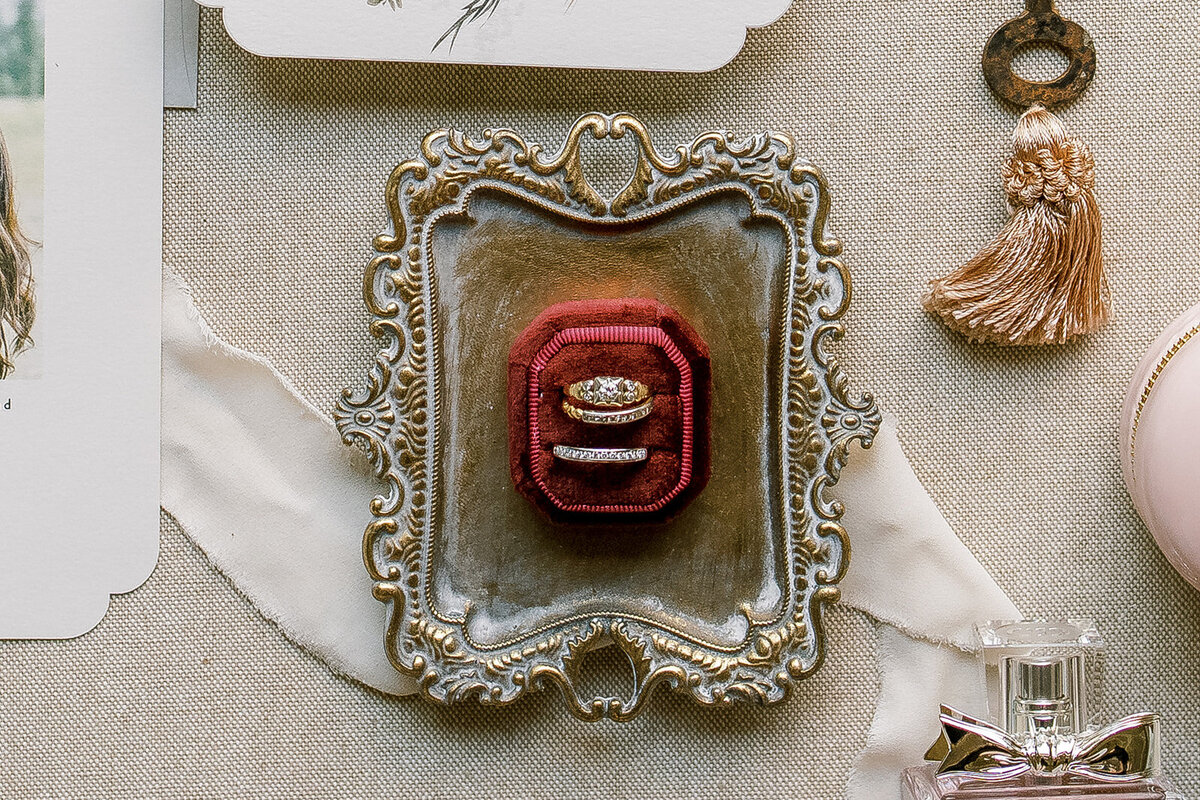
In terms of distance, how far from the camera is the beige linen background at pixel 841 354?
0.68 m

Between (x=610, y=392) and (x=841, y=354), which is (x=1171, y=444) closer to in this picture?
(x=841, y=354)

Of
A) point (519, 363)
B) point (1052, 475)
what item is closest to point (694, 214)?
point (519, 363)

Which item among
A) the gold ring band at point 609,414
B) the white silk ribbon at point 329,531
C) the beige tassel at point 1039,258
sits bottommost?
the white silk ribbon at point 329,531

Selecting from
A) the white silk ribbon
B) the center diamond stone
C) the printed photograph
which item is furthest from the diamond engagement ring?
the printed photograph

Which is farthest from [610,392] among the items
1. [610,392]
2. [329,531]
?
[329,531]

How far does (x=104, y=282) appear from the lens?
2.22 ft

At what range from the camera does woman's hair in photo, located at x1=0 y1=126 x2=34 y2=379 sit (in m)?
0.67

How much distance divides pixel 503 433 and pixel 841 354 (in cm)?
25

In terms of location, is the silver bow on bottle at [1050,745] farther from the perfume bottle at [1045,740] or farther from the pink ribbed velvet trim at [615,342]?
the pink ribbed velvet trim at [615,342]

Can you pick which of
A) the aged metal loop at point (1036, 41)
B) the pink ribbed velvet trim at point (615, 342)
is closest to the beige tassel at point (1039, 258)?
the aged metal loop at point (1036, 41)

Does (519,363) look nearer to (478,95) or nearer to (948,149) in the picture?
(478,95)

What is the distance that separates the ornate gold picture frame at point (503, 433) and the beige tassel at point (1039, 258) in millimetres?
104

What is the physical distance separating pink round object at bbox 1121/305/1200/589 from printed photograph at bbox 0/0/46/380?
764mm

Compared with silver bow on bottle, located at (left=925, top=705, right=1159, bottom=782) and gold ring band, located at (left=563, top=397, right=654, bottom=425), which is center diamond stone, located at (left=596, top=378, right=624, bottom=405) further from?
silver bow on bottle, located at (left=925, top=705, right=1159, bottom=782)
